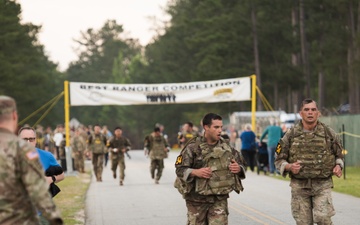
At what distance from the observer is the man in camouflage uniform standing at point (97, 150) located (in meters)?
31.0

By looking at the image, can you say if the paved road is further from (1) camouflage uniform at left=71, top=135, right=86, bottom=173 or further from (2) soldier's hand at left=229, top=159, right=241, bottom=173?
(1) camouflage uniform at left=71, top=135, right=86, bottom=173

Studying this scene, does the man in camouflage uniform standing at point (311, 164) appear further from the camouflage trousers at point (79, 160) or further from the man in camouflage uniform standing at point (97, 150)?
the camouflage trousers at point (79, 160)

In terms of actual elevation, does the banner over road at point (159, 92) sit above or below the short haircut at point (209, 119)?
above

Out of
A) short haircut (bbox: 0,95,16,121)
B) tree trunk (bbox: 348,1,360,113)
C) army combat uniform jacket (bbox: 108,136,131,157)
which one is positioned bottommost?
army combat uniform jacket (bbox: 108,136,131,157)

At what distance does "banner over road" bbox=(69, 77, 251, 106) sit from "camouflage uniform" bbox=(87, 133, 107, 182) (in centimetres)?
278

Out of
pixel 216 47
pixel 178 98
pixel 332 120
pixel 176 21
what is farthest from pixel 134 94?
pixel 176 21

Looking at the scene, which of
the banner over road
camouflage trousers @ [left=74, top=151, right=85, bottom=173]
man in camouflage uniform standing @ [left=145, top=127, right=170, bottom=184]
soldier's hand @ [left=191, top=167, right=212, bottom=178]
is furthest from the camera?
camouflage trousers @ [left=74, top=151, right=85, bottom=173]

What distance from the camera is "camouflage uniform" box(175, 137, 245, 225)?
10672 mm

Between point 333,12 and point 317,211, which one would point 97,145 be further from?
point 333,12

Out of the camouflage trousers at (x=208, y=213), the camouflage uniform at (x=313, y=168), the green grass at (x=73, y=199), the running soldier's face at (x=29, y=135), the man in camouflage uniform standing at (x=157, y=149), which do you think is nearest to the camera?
the running soldier's face at (x=29, y=135)

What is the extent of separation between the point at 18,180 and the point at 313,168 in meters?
5.58

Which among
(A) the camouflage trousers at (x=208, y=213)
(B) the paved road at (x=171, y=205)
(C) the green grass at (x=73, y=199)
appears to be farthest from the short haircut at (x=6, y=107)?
(C) the green grass at (x=73, y=199)

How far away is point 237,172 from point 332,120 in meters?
25.8

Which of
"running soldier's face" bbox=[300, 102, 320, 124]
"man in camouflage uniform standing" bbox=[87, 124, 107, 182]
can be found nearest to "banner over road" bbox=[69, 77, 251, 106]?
"man in camouflage uniform standing" bbox=[87, 124, 107, 182]
